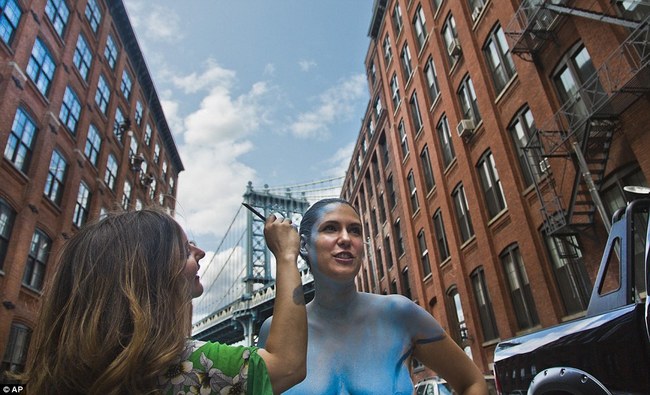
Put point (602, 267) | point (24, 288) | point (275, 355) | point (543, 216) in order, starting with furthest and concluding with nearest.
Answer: point (24, 288) < point (543, 216) < point (602, 267) < point (275, 355)

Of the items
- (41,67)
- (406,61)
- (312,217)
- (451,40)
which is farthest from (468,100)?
(41,67)

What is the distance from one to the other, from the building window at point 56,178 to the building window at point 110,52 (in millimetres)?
9908

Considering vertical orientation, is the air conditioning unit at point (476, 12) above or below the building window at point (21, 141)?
above

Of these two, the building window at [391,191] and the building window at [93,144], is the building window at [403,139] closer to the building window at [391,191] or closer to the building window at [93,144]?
the building window at [391,191]

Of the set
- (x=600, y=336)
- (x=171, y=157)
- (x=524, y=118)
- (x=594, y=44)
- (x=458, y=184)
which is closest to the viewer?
(x=600, y=336)

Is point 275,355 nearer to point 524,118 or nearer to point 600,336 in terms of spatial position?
point 600,336

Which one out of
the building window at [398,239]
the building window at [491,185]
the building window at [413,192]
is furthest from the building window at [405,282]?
the building window at [491,185]

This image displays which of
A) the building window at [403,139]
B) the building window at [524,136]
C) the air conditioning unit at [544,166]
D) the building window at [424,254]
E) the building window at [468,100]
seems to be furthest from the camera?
the building window at [403,139]

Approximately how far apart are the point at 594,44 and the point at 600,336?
34.9 ft

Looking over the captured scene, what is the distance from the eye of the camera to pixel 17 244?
15.1 meters

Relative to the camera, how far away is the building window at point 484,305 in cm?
1656

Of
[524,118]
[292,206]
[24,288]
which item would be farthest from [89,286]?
[292,206]

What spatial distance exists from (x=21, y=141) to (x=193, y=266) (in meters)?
18.6

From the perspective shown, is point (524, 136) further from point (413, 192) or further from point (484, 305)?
point (413, 192)
